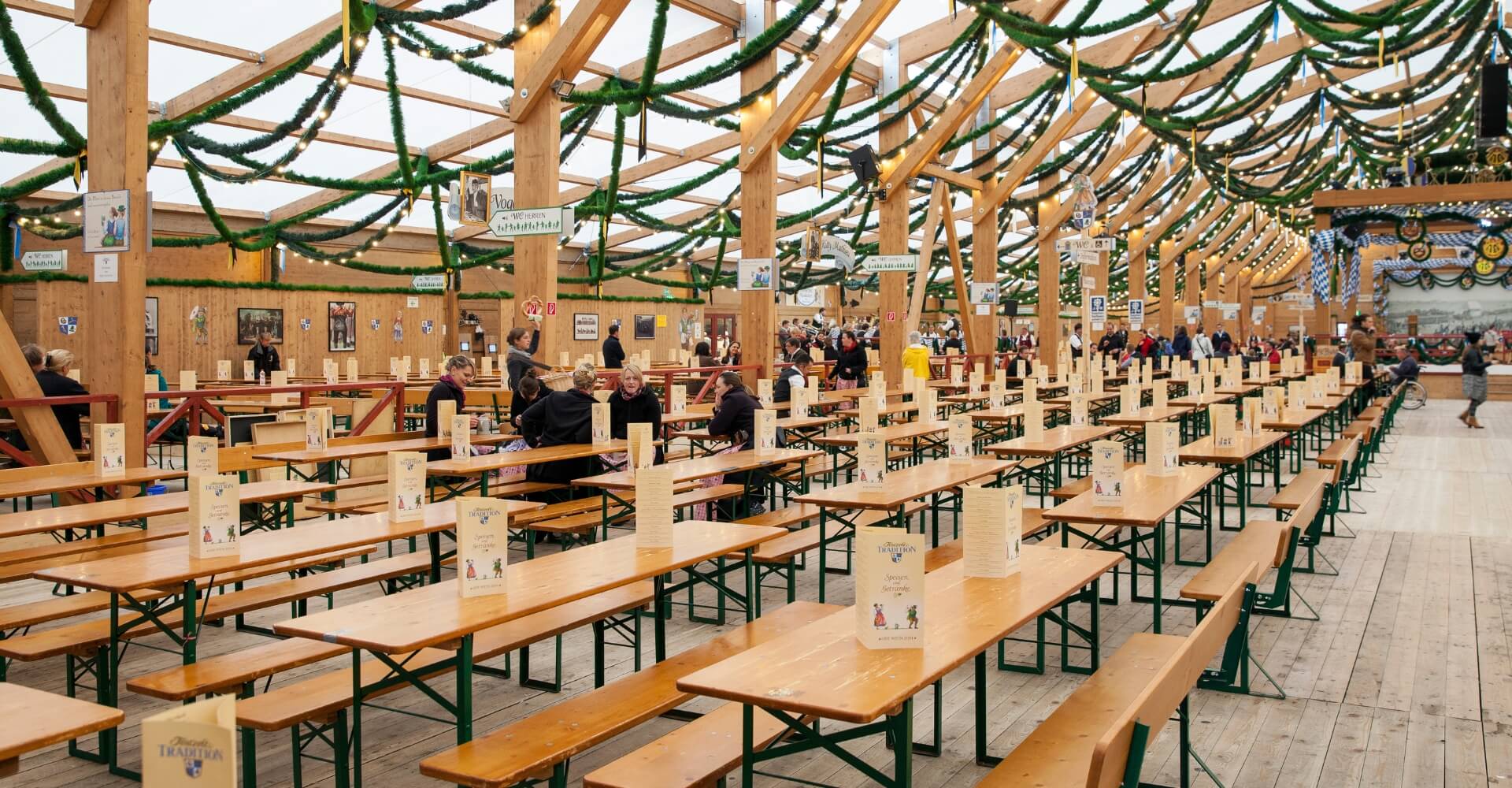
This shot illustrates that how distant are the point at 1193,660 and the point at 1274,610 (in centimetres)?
350

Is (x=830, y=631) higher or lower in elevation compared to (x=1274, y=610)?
higher

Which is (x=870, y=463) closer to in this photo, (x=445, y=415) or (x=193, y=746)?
(x=445, y=415)

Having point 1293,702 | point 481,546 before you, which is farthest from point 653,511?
point 1293,702

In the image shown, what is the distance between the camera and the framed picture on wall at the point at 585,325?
73.2 ft

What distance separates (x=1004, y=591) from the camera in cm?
339

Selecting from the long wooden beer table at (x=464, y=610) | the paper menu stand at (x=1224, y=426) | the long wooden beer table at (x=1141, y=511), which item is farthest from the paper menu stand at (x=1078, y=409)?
the long wooden beer table at (x=464, y=610)

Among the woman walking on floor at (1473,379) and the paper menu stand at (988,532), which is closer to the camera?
the paper menu stand at (988,532)

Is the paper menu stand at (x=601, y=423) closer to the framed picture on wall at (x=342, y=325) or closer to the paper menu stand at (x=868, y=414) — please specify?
the paper menu stand at (x=868, y=414)

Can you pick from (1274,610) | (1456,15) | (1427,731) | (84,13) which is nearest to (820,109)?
(1456,15)

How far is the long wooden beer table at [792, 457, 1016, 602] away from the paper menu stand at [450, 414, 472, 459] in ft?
6.28

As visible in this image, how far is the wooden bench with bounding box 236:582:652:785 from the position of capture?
10.4 feet

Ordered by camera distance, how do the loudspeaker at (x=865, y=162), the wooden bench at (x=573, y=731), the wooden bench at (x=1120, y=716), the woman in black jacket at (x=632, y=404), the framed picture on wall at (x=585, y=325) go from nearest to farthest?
1. the wooden bench at (x=1120, y=716)
2. the wooden bench at (x=573, y=731)
3. the woman in black jacket at (x=632, y=404)
4. the loudspeaker at (x=865, y=162)
5. the framed picture on wall at (x=585, y=325)

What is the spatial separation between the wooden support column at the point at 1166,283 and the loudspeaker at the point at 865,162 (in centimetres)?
1729

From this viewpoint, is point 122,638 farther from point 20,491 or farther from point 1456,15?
point 1456,15
